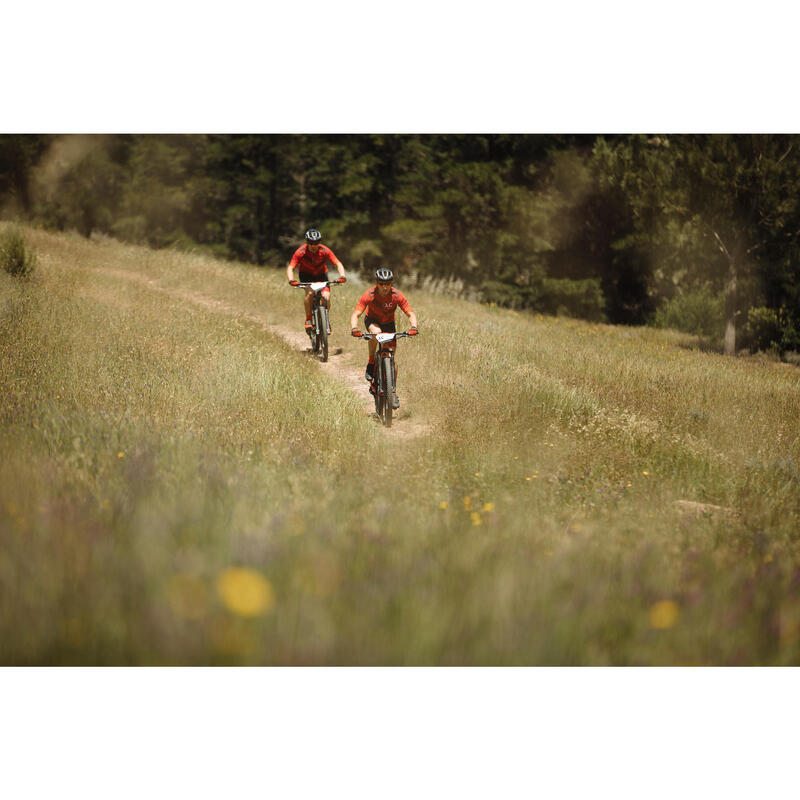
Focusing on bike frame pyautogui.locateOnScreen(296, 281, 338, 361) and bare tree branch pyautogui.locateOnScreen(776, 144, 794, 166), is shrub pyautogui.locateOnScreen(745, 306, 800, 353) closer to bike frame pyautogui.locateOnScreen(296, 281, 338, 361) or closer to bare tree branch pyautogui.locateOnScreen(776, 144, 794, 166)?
bare tree branch pyautogui.locateOnScreen(776, 144, 794, 166)

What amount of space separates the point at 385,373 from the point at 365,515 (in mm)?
4121

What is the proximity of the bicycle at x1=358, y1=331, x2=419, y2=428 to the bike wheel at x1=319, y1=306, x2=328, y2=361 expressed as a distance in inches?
132

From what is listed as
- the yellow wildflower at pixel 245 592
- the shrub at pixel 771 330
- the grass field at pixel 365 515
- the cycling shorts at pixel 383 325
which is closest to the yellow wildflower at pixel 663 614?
the grass field at pixel 365 515

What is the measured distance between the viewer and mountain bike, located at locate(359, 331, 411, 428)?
7.54 m

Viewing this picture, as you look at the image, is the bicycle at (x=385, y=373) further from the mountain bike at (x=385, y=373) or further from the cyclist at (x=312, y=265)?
the cyclist at (x=312, y=265)

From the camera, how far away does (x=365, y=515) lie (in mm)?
3732

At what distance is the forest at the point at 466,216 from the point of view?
1805 centimetres

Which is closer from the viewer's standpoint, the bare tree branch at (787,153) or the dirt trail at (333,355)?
the dirt trail at (333,355)

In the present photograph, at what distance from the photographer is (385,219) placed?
86.4 feet

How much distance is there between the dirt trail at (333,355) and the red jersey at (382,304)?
140cm

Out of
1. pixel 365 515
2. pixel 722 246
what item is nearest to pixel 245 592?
pixel 365 515

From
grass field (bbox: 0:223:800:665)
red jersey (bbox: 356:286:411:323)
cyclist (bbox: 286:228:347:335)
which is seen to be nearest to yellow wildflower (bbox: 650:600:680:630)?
grass field (bbox: 0:223:800:665)

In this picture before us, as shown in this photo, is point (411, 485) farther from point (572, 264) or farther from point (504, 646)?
point (572, 264)

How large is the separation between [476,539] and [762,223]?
16500mm
